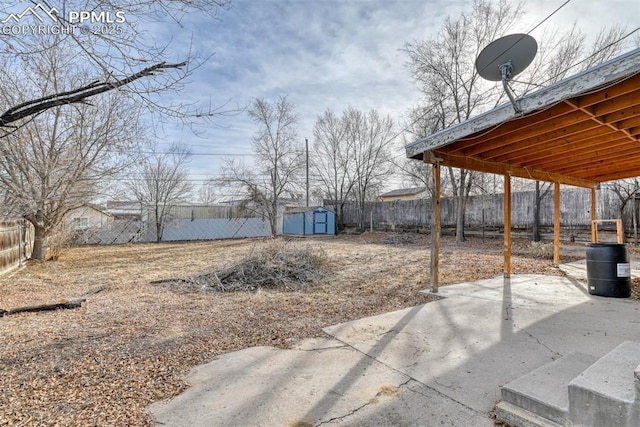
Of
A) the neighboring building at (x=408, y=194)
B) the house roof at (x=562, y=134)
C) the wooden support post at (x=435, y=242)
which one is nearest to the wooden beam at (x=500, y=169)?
the house roof at (x=562, y=134)

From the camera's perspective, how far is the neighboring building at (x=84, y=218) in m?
9.74

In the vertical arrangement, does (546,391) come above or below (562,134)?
below

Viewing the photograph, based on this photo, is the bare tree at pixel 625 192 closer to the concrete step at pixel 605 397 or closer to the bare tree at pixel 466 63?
the bare tree at pixel 466 63

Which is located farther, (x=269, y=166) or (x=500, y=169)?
(x=269, y=166)

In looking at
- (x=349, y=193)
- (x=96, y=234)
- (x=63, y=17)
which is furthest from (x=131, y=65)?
(x=349, y=193)

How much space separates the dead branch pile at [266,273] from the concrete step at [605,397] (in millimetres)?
4080

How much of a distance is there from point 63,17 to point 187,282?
432 cm

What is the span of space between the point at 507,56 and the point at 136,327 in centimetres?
492

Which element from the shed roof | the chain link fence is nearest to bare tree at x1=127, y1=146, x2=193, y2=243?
the chain link fence

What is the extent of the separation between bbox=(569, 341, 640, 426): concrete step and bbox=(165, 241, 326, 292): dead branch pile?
4080 millimetres

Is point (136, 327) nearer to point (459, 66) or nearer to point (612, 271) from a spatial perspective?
point (612, 271)

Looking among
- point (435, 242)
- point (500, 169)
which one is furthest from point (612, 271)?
point (435, 242)

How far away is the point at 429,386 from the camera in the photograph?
2113 mm

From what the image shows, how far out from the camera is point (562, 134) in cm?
402
